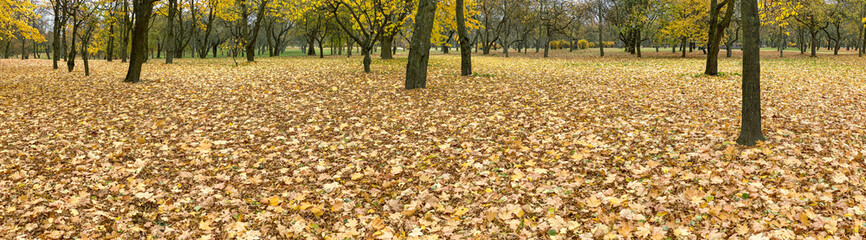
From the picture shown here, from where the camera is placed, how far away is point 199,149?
7.68 metres

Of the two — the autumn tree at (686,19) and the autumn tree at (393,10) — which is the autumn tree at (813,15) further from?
the autumn tree at (393,10)

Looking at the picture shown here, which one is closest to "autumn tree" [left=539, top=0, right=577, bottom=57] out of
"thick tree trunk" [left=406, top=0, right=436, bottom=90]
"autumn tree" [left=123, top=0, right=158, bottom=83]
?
"thick tree trunk" [left=406, top=0, right=436, bottom=90]

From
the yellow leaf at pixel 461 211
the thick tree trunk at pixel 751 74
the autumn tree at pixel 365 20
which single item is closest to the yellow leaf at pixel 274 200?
the yellow leaf at pixel 461 211

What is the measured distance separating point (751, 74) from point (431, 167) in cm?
499

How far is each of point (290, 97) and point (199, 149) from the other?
4.56 meters

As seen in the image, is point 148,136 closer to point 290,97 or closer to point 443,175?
point 290,97

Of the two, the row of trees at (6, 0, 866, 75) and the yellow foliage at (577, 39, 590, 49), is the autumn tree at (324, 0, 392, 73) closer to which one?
the row of trees at (6, 0, 866, 75)

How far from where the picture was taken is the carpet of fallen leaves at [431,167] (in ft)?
15.9

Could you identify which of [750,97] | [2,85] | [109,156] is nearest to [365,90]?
[109,156]

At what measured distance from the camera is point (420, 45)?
13.5 m

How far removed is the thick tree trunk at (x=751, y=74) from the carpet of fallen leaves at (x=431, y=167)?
28cm

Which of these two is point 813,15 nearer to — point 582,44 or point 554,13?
point 554,13

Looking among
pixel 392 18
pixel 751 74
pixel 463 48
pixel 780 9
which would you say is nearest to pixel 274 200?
pixel 751 74

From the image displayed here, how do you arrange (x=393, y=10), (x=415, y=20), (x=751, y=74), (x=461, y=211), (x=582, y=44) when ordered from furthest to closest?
(x=582, y=44) → (x=393, y=10) → (x=415, y=20) → (x=751, y=74) → (x=461, y=211)
